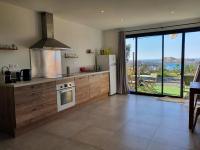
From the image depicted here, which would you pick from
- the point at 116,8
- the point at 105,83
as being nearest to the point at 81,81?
the point at 105,83

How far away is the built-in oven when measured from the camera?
3.79 meters

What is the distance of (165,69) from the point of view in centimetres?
561

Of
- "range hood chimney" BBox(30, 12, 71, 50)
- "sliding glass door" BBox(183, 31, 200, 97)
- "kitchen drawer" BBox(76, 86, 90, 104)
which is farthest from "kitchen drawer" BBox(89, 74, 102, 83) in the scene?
"sliding glass door" BBox(183, 31, 200, 97)

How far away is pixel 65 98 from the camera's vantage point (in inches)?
157

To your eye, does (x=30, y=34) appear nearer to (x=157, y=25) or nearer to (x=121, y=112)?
(x=121, y=112)

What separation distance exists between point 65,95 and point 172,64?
11.9ft

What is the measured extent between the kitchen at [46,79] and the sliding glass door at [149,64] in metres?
1.08

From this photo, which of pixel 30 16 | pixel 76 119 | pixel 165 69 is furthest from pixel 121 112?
pixel 30 16

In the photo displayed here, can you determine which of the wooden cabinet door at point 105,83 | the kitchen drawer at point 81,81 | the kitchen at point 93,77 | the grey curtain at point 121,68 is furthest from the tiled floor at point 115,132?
the grey curtain at point 121,68

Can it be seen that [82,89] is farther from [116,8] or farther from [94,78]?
[116,8]

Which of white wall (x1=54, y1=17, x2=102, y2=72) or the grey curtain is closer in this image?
white wall (x1=54, y1=17, x2=102, y2=72)

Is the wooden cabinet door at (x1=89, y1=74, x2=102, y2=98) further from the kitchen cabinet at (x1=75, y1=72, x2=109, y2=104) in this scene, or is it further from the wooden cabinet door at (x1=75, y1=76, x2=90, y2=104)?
the wooden cabinet door at (x1=75, y1=76, x2=90, y2=104)

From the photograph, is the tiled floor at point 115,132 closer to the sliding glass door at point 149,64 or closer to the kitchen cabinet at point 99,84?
the kitchen cabinet at point 99,84

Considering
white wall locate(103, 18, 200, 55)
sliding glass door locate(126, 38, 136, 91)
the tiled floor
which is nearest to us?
the tiled floor
